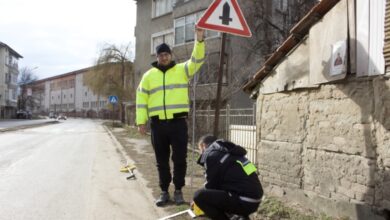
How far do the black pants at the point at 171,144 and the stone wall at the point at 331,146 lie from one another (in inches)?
52.8

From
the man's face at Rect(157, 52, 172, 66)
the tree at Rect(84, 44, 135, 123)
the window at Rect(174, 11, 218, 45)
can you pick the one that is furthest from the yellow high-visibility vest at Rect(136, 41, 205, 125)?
the tree at Rect(84, 44, 135, 123)

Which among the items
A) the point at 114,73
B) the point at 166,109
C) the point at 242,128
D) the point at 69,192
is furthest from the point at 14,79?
the point at 166,109

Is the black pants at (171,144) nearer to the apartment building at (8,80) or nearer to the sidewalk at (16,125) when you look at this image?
→ the sidewalk at (16,125)

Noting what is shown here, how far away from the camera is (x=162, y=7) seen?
37562 mm

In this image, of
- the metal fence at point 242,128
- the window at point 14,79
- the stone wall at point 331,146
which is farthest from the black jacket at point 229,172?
the window at point 14,79

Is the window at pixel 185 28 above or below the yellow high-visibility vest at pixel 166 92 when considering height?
above

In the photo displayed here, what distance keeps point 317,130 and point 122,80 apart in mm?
48625

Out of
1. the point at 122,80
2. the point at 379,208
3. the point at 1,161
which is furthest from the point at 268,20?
the point at 122,80

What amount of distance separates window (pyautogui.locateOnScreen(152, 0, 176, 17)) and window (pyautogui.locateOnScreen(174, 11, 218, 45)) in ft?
12.9

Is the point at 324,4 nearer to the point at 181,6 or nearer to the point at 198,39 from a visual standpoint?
the point at 198,39

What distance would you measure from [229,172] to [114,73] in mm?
49958

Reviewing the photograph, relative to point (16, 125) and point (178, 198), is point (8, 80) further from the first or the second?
point (178, 198)

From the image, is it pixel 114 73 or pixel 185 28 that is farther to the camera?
pixel 114 73

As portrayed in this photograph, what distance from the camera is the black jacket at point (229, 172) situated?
4488 millimetres
